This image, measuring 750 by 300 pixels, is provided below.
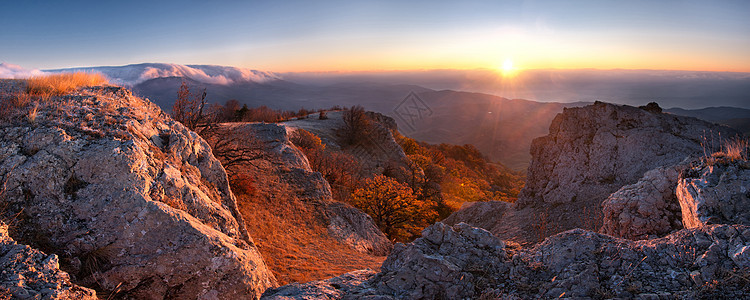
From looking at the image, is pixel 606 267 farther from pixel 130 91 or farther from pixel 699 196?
pixel 130 91

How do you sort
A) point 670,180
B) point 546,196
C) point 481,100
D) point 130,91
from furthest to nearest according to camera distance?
point 481,100
point 546,196
point 130,91
point 670,180

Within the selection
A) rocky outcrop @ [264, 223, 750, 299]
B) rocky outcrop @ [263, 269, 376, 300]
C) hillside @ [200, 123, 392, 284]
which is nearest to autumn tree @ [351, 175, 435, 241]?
hillside @ [200, 123, 392, 284]

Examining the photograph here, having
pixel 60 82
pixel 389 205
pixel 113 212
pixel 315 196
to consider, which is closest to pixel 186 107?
pixel 60 82

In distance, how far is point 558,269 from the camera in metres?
4.41

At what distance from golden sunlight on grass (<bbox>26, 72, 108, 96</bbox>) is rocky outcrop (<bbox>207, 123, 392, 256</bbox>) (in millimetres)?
4799

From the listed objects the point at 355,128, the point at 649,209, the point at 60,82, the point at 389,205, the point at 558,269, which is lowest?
the point at 389,205

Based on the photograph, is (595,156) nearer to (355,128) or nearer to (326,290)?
(326,290)

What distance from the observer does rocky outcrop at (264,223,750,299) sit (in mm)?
3527

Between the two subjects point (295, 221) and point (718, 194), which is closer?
point (718, 194)

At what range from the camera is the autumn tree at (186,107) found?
404 inches

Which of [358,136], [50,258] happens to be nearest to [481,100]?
[358,136]

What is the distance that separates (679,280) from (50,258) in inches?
270

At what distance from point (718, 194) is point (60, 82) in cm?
1200

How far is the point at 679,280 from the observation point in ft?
11.8
